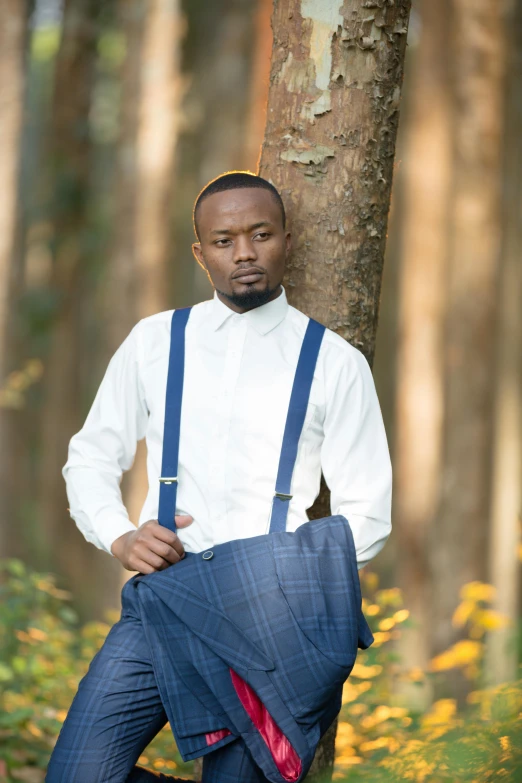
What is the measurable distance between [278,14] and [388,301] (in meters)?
14.7

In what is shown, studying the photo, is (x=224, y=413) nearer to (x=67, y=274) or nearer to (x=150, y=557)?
(x=150, y=557)

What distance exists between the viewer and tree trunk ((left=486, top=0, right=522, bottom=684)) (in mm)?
9352

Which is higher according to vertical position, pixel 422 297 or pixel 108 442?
pixel 422 297

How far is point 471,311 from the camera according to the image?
8305 millimetres

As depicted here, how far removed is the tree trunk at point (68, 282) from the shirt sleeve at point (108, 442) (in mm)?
9259

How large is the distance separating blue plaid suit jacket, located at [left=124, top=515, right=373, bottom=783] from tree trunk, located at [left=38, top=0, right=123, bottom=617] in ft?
31.0

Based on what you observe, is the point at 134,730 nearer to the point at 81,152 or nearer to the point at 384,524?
the point at 384,524

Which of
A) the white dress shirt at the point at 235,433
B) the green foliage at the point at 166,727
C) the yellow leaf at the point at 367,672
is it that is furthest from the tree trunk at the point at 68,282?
the white dress shirt at the point at 235,433

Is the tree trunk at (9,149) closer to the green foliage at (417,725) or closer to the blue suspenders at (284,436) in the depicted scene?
the green foliage at (417,725)

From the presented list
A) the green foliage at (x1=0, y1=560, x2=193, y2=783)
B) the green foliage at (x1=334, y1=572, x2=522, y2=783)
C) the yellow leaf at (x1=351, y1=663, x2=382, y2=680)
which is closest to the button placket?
the green foliage at (x1=334, y1=572, x2=522, y2=783)

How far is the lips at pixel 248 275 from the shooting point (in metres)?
2.65

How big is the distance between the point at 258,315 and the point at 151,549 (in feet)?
2.49

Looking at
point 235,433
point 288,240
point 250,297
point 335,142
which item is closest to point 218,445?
point 235,433

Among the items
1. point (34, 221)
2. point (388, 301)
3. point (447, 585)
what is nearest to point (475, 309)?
point (447, 585)
